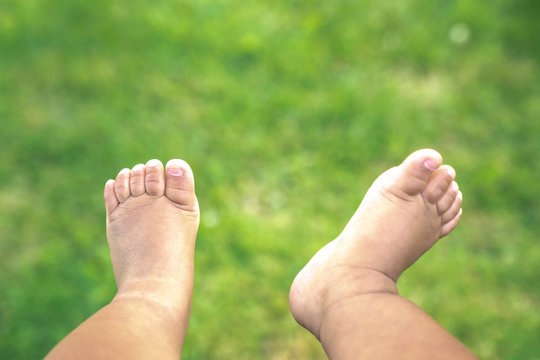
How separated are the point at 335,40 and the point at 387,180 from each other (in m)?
1.39

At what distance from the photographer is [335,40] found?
2754 mm

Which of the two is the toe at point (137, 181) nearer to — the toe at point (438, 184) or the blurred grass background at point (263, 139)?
the blurred grass background at point (263, 139)

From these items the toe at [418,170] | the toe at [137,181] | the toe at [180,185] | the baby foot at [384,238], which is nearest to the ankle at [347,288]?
the baby foot at [384,238]

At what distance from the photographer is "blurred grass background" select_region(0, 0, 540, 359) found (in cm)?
197

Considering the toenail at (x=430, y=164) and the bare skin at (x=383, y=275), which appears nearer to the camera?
the bare skin at (x=383, y=275)

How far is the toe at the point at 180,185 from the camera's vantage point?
65.1 inches

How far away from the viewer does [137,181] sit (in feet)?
5.56

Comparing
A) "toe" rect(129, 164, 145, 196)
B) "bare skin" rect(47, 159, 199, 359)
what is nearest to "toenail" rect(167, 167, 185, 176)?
"bare skin" rect(47, 159, 199, 359)

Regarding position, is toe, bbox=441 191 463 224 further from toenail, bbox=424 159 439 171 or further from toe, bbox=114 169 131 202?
toe, bbox=114 169 131 202

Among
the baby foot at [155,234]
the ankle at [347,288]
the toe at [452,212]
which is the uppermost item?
the toe at [452,212]

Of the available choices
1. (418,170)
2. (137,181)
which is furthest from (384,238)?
(137,181)

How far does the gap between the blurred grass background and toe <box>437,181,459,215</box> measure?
530 mm

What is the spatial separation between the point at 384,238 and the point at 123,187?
0.84 meters

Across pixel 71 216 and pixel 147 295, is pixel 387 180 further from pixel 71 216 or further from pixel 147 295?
pixel 71 216
